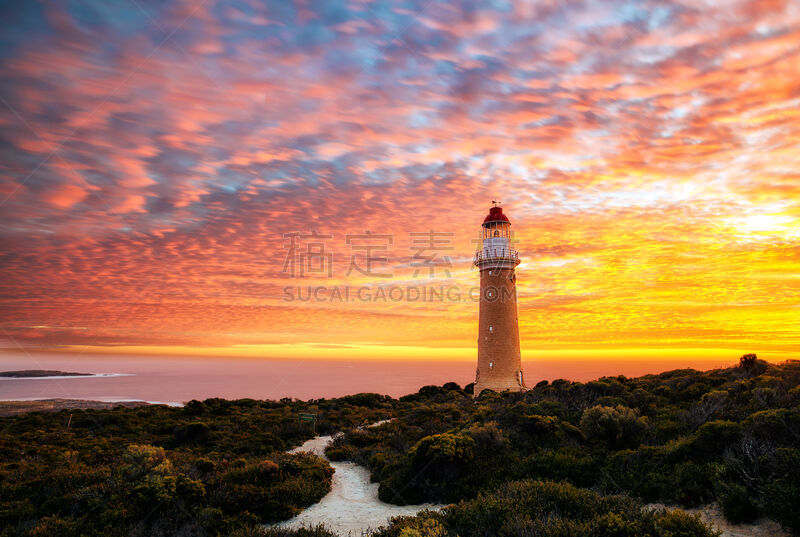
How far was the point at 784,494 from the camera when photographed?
21.5ft

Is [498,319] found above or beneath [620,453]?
above

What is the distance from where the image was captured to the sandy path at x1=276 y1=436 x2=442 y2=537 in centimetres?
888

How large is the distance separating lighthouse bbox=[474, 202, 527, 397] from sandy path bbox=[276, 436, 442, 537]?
15.6 meters

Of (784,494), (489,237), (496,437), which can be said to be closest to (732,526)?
(784,494)

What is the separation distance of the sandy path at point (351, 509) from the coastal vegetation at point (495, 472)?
31 centimetres

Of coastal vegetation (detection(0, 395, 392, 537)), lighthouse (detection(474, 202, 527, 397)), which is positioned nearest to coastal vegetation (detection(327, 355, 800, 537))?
coastal vegetation (detection(0, 395, 392, 537))

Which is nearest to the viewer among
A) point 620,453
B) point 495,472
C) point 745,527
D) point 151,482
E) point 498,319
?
point 745,527

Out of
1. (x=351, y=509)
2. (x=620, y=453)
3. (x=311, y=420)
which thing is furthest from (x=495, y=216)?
(x=351, y=509)

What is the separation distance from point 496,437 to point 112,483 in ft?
33.4

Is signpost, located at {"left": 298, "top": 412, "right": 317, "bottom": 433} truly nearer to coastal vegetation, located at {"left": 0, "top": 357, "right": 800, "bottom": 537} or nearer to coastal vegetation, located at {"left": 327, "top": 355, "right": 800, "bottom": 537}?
coastal vegetation, located at {"left": 0, "top": 357, "right": 800, "bottom": 537}

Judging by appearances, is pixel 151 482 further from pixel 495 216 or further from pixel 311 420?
pixel 495 216

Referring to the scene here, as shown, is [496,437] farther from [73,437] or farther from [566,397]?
[73,437]

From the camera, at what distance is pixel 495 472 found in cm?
1027

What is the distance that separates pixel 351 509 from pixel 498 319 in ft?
60.1
